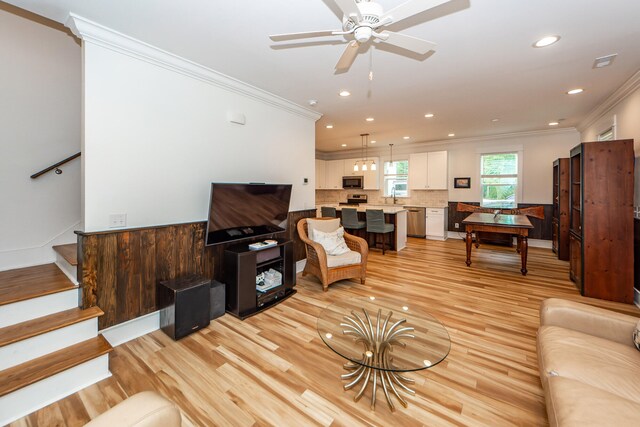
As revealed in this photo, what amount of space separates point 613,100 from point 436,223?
3.92 metres

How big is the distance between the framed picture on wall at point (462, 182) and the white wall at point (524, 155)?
8cm

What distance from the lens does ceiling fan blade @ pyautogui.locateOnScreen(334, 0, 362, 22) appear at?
4.61 feet

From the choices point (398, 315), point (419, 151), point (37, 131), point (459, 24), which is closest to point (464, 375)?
point (398, 315)

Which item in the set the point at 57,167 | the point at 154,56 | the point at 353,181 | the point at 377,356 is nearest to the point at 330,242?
the point at 377,356

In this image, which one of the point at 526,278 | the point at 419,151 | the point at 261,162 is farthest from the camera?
the point at 419,151

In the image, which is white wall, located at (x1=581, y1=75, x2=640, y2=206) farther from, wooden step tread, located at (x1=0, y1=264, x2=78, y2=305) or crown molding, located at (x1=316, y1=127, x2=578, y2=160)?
wooden step tread, located at (x1=0, y1=264, x2=78, y2=305)

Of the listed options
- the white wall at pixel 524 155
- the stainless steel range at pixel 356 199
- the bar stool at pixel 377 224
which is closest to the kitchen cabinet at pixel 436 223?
the white wall at pixel 524 155

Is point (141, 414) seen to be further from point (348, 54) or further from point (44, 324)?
point (348, 54)

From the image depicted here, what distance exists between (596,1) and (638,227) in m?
2.83

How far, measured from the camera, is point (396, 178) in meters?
8.09

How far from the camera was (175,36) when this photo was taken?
231 centimetres

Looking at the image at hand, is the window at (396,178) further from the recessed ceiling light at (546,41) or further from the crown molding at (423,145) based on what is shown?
the recessed ceiling light at (546,41)

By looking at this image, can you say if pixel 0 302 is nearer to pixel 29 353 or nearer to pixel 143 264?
pixel 29 353

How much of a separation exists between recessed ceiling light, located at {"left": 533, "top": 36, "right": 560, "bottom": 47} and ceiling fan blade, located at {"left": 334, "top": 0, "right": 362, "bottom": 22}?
1981 mm
